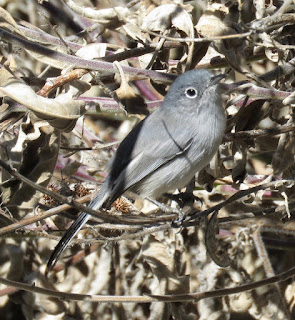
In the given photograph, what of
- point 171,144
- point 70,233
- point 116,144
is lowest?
point 70,233

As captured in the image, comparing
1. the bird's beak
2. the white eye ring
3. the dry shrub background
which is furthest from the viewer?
the white eye ring

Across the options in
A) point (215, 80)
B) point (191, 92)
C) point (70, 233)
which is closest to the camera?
point (70, 233)

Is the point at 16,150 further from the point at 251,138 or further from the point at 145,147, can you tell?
the point at 251,138

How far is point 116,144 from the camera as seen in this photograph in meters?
2.98

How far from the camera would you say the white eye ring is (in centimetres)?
278

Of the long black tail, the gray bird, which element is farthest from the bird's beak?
the long black tail

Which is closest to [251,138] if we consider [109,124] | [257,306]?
[257,306]

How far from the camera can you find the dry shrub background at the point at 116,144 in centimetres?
239

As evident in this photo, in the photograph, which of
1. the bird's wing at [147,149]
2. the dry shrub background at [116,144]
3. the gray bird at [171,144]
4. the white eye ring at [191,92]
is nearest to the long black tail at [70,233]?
the dry shrub background at [116,144]

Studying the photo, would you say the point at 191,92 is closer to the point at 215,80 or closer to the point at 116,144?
the point at 215,80

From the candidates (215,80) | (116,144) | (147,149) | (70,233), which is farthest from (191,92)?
(70,233)

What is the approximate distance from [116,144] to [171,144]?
28 centimetres

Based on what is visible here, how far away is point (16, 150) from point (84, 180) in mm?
854

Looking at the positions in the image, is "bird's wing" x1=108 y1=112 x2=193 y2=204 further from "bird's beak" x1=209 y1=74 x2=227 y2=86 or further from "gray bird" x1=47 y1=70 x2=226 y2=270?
"bird's beak" x1=209 y1=74 x2=227 y2=86
